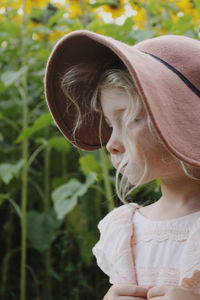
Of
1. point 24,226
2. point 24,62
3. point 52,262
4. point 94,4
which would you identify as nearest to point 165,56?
point 94,4

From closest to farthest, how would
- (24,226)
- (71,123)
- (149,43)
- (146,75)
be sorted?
(146,75) < (149,43) < (71,123) < (24,226)

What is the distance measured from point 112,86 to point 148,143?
0.34ft

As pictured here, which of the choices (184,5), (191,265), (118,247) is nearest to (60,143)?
(184,5)

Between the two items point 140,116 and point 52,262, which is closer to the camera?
point 140,116

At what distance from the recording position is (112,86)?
77 cm

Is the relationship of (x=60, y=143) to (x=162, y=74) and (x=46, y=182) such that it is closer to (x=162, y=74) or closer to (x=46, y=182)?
(x=46, y=182)

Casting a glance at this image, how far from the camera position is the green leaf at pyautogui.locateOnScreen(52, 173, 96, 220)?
1.38 meters

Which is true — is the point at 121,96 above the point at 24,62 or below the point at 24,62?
above

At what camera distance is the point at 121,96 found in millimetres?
759

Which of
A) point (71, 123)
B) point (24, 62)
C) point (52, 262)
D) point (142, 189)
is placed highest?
point (71, 123)

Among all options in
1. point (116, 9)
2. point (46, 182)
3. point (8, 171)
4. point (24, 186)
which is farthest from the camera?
point (116, 9)

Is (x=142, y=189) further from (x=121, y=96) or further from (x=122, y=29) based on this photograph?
(x=121, y=96)

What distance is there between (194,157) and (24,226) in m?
1.12

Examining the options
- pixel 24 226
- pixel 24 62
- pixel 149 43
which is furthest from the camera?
pixel 24 62
